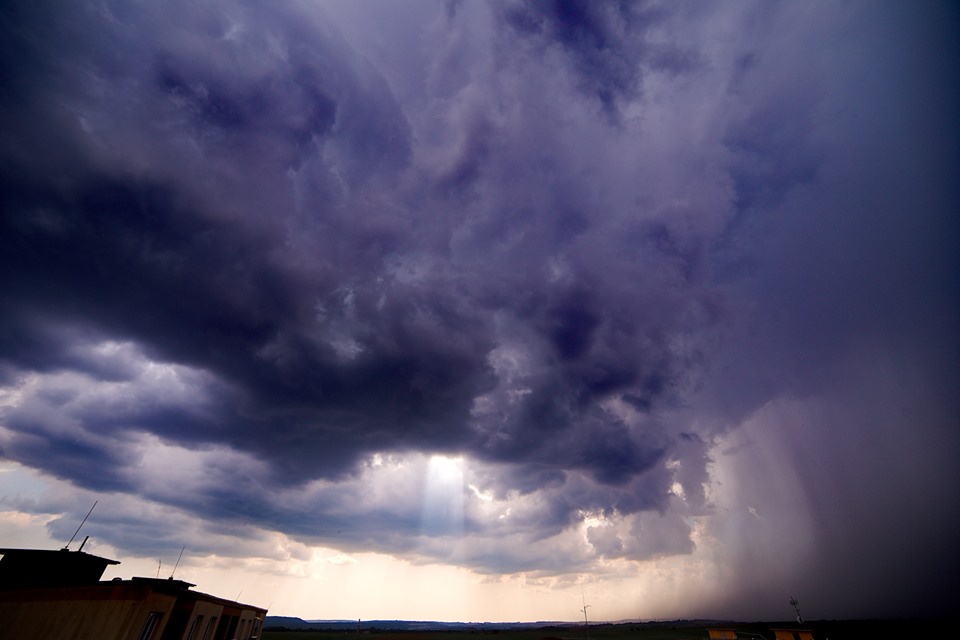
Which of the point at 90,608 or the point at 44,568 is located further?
the point at 44,568

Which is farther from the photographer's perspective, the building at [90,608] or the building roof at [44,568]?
Answer: the building roof at [44,568]

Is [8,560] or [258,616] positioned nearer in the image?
[8,560]

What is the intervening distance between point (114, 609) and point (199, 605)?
39.7ft

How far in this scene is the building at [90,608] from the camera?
93.8 ft

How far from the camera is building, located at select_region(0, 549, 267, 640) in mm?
28578

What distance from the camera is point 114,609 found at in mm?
29391

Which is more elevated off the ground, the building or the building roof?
the building roof

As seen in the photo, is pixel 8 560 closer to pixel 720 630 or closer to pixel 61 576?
pixel 61 576

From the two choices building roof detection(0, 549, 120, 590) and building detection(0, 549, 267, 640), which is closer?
building detection(0, 549, 267, 640)

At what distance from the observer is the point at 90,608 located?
95.4ft

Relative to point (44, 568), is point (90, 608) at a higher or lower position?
lower

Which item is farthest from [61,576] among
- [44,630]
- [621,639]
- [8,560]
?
[621,639]

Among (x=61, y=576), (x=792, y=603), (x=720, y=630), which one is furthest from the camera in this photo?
(x=792, y=603)

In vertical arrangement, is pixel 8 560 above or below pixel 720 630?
above
